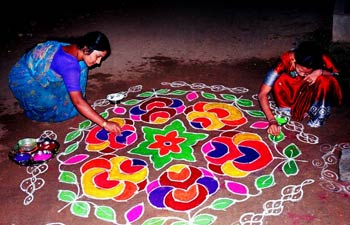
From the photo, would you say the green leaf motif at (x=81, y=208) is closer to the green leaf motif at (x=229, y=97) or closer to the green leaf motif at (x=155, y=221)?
the green leaf motif at (x=155, y=221)

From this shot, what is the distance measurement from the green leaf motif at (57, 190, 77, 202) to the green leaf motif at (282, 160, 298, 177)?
186cm

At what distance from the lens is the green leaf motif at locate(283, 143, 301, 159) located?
3108 mm

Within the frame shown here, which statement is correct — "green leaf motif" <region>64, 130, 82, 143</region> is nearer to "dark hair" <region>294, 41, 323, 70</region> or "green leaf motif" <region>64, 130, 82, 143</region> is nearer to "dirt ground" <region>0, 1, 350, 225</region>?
"dirt ground" <region>0, 1, 350, 225</region>

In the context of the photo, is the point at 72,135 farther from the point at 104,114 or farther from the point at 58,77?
the point at 58,77

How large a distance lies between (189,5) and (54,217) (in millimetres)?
7562

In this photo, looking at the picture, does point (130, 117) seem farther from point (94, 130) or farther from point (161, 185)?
point (161, 185)

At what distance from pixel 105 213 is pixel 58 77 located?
162cm

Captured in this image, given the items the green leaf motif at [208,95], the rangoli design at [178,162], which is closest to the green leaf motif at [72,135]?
the rangoli design at [178,162]

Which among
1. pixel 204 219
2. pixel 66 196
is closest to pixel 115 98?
pixel 66 196

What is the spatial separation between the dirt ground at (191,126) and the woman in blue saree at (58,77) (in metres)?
0.21

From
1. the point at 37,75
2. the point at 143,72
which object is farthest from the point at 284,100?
the point at 37,75

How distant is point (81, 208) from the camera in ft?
8.77

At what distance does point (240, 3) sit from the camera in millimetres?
8844

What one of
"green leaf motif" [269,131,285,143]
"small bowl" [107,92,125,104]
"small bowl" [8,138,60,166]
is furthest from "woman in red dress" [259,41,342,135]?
"small bowl" [8,138,60,166]
